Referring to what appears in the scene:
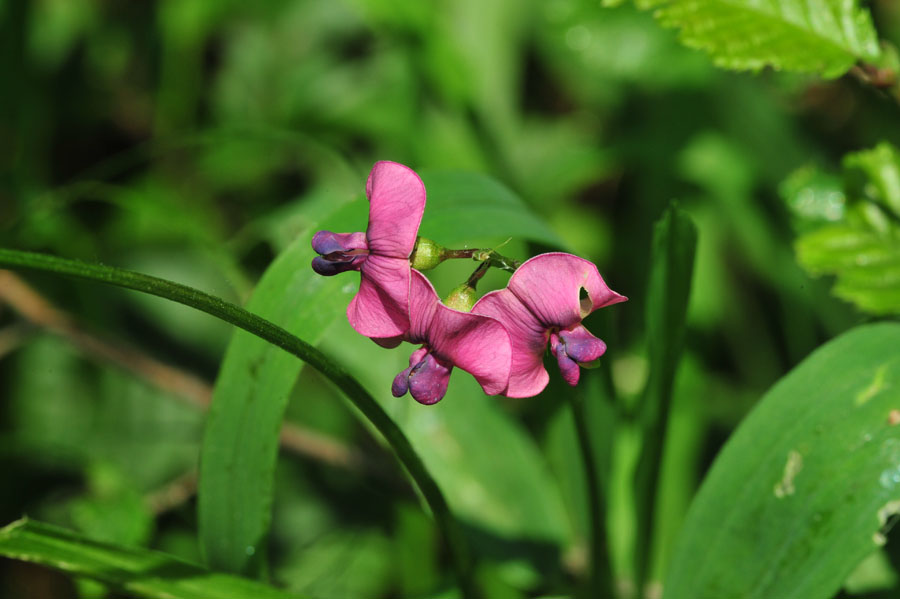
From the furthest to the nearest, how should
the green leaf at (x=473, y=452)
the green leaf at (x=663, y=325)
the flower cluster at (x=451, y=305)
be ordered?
the green leaf at (x=473, y=452) → the green leaf at (x=663, y=325) → the flower cluster at (x=451, y=305)

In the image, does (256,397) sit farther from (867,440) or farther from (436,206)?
(867,440)

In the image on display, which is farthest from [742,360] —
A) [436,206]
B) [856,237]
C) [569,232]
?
[436,206]

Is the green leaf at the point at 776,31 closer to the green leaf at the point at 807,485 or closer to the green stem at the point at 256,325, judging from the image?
the green leaf at the point at 807,485

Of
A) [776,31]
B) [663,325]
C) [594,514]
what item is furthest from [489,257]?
[776,31]

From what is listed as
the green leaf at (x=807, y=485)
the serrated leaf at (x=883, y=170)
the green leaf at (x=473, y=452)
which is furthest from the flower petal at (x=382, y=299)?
the serrated leaf at (x=883, y=170)

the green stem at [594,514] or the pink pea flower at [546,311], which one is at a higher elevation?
the pink pea flower at [546,311]

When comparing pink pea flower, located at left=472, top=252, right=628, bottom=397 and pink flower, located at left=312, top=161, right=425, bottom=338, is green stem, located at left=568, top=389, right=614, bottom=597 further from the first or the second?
pink flower, located at left=312, top=161, right=425, bottom=338

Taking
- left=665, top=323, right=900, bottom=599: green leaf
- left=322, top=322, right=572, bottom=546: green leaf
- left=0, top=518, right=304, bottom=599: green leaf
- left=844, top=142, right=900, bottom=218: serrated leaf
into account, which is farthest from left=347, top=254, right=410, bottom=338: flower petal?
left=844, top=142, right=900, bottom=218: serrated leaf
